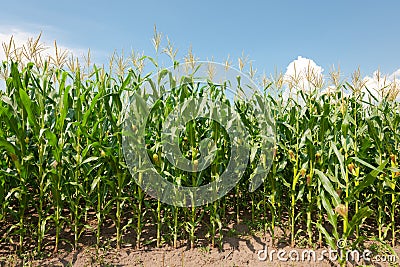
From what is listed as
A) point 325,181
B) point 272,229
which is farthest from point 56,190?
point 325,181

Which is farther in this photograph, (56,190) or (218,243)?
(218,243)

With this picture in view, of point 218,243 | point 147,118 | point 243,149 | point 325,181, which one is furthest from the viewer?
point 243,149

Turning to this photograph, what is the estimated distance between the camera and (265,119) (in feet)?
11.7

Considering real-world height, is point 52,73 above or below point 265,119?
above

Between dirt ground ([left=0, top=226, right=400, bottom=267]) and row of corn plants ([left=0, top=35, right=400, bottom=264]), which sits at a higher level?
row of corn plants ([left=0, top=35, right=400, bottom=264])

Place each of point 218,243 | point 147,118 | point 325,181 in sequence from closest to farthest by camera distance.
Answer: point 325,181 < point 147,118 < point 218,243

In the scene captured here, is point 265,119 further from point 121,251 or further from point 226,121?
point 121,251

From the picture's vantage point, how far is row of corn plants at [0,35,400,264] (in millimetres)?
2947

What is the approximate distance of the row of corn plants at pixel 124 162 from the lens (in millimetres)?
2947

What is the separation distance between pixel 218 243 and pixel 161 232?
630mm

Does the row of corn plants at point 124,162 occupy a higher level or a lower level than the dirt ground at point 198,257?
higher

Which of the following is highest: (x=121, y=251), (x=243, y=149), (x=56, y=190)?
(x=243, y=149)

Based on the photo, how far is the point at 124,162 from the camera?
10.5 feet

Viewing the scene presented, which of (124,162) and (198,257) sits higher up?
(124,162)
